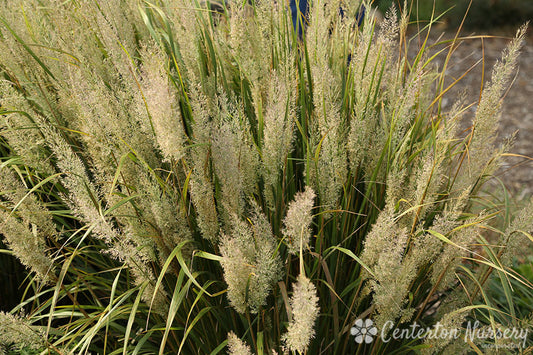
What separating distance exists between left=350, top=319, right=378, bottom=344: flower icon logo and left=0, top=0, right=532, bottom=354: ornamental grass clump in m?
0.03

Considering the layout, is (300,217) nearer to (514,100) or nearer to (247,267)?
(247,267)

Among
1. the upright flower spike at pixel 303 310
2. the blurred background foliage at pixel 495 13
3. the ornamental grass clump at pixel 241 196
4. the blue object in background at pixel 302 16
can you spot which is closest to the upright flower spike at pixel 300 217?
the ornamental grass clump at pixel 241 196

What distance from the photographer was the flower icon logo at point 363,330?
148 cm

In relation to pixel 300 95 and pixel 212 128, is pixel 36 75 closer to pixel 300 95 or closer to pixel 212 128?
pixel 212 128

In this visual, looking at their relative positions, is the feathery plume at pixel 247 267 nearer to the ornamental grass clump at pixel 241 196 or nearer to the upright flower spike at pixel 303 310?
the ornamental grass clump at pixel 241 196

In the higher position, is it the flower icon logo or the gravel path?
the flower icon logo

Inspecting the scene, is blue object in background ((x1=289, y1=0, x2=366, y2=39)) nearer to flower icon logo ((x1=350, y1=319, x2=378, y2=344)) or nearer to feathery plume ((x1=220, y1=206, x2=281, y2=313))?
feathery plume ((x1=220, y1=206, x2=281, y2=313))

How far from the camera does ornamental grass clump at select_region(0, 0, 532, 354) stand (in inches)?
50.1

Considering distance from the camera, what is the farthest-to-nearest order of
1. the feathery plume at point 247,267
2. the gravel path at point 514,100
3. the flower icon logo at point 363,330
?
the gravel path at point 514,100 < the flower icon logo at point 363,330 < the feathery plume at point 247,267

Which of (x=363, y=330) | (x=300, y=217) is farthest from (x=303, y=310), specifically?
(x=363, y=330)

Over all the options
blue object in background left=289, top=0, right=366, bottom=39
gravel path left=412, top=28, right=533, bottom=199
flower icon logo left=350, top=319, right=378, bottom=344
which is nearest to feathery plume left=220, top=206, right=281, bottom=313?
flower icon logo left=350, top=319, right=378, bottom=344

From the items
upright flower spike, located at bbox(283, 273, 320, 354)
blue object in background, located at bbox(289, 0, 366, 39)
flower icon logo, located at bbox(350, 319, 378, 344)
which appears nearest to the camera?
upright flower spike, located at bbox(283, 273, 320, 354)

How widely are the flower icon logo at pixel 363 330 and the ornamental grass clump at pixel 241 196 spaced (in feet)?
0.09

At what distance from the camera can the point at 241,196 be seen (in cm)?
136
